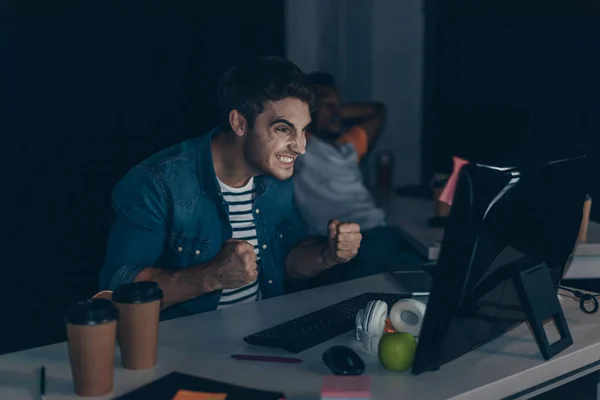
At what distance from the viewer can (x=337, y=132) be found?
335 centimetres

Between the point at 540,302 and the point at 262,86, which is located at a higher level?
the point at 262,86

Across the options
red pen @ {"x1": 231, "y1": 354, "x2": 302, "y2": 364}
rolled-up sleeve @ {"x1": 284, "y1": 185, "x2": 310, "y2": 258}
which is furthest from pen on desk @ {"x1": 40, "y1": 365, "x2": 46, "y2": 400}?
rolled-up sleeve @ {"x1": 284, "y1": 185, "x2": 310, "y2": 258}

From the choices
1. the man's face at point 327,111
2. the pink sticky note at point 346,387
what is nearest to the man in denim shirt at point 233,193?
the pink sticky note at point 346,387

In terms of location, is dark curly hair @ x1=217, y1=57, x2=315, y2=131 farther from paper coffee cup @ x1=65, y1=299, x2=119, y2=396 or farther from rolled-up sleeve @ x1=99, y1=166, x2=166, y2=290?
paper coffee cup @ x1=65, y1=299, x2=119, y2=396

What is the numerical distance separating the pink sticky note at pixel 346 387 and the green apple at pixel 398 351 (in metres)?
0.07

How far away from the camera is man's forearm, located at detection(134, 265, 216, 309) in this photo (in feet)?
5.86

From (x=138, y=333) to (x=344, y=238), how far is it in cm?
67

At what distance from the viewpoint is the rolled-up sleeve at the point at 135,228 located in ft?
6.17

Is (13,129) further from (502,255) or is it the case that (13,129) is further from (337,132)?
(502,255)

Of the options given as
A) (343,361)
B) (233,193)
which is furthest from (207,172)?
(343,361)

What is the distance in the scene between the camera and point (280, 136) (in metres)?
2.10

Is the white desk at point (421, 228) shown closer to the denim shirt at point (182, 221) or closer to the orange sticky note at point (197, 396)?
the denim shirt at point (182, 221)

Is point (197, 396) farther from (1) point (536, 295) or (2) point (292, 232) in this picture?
(2) point (292, 232)

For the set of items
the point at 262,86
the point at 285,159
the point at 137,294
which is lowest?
the point at 137,294
